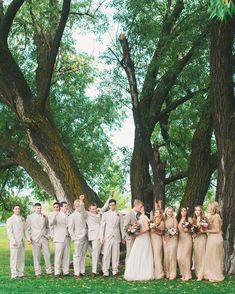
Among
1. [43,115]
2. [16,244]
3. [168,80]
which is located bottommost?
[16,244]

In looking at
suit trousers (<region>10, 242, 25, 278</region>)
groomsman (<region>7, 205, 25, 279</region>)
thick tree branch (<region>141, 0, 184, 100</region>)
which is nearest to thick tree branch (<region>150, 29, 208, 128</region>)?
thick tree branch (<region>141, 0, 184, 100</region>)

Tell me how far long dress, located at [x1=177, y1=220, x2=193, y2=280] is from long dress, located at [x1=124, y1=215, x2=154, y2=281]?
69 cm

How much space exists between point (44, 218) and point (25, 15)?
7716mm

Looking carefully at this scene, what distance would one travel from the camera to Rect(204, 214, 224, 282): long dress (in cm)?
1597

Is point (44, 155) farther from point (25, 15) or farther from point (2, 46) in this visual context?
point (25, 15)

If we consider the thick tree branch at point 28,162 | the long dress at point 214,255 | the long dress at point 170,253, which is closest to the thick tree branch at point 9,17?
the thick tree branch at point 28,162

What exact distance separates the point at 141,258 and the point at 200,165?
13.9 ft

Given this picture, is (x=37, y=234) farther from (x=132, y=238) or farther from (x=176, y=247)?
(x=176, y=247)

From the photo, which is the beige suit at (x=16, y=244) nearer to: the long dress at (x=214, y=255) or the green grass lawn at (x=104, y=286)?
the green grass lawn at (x=104, y=286)

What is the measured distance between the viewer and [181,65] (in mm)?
19812

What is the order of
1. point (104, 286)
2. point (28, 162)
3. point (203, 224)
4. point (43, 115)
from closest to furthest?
point (104, 286)
point (203, 224)
point (43, 115)
point (28, 162)

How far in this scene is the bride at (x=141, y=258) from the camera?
16.2m

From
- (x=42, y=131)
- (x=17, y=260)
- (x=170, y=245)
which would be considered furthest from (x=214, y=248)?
(x=42, y=131)

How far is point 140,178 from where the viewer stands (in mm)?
21000
